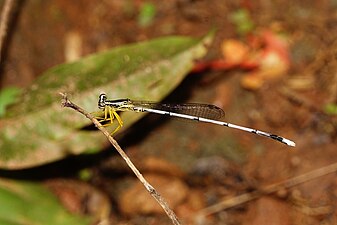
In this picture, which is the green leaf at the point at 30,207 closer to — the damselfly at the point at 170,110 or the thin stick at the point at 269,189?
the damselfly at the point at 170,110

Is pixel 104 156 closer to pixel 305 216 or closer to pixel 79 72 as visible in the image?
pixel 79 72

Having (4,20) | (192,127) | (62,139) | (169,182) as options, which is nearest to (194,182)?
(169,182)

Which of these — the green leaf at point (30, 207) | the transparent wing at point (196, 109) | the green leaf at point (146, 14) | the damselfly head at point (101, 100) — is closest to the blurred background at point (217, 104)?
the green leaf at point (146, 14)

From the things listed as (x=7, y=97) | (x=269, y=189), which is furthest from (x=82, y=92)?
(x=269, y=189)

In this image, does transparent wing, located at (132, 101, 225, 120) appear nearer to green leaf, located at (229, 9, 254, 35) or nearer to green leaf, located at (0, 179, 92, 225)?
green leaf, located at (0, 179, 92, 225)

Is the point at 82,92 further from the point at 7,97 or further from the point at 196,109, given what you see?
the point at 196,109

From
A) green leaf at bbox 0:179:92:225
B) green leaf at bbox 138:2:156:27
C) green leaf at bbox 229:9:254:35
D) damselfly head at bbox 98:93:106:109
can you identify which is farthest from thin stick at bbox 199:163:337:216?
green leaf at bbox 138:2:156:27
